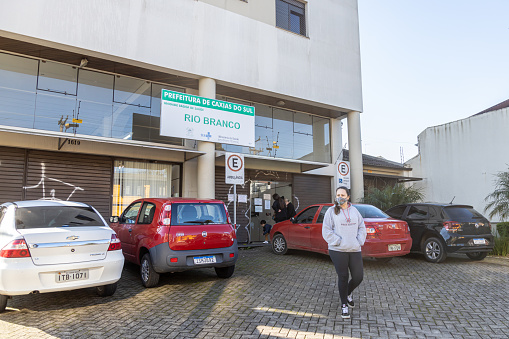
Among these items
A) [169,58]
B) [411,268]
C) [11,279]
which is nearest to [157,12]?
[169,58]

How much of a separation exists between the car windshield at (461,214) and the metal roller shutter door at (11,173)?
12.2 metres

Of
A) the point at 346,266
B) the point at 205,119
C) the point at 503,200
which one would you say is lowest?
the point at 346,266

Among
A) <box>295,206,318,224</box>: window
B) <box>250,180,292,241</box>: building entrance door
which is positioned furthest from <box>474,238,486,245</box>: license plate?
<box>250,180,292,241</box>: building entrance door

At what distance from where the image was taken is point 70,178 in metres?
11.5

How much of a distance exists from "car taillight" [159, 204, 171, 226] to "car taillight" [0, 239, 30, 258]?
2.16 m

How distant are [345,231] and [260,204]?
1057 centimetres

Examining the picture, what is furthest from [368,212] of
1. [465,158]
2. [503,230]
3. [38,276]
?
[465,158]

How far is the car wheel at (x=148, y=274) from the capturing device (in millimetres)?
6336

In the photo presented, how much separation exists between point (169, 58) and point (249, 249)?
701 centimetres

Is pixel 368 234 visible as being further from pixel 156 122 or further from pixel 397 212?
pixel 156 122

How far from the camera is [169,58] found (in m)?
11.9

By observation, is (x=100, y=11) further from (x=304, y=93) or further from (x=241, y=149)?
(x=304, y=93)

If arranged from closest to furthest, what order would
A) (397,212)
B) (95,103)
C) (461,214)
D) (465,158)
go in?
(461,214), (397,212), (95,103), (465,158)

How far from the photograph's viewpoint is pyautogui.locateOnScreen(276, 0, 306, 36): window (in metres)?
15.0
